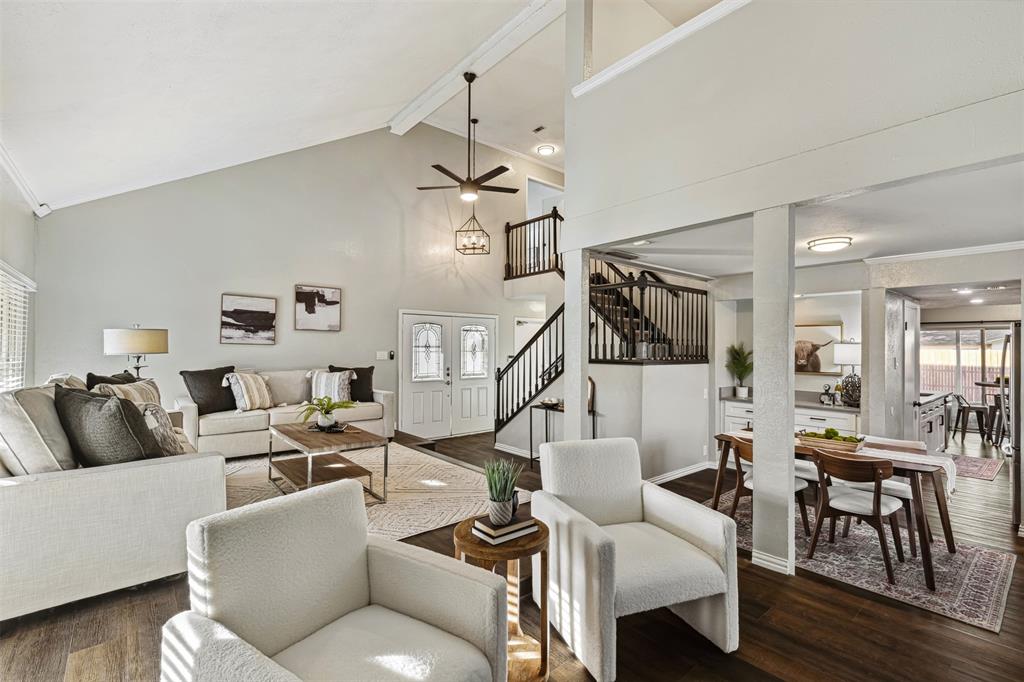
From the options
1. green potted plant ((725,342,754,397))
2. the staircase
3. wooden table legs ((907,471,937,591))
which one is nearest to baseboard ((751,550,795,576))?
wooden table legs ((907,471,937,591))

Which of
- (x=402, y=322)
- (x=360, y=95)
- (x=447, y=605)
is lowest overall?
(x=447, y=605)

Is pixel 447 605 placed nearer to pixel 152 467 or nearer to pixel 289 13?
pixel 152 467

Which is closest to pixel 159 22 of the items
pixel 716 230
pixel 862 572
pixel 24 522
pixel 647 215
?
pixel 24 522

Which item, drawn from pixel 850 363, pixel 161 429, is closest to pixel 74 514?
pixel 161 429

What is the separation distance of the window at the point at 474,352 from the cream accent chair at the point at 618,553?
535 cm

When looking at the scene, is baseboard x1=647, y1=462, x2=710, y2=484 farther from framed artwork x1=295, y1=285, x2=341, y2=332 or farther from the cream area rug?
framed artwork x1=295, y1=285, x2=341, y2=332

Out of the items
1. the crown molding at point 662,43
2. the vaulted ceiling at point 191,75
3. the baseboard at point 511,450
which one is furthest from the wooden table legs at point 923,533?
the vaulted ceiling at point 191,75

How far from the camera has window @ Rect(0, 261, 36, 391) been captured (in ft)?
12.6

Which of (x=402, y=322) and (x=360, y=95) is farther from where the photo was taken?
(x=402, y=322)

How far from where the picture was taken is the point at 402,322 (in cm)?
728

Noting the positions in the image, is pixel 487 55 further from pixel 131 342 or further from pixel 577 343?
pixel 131 342

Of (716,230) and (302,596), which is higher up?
(716,230)

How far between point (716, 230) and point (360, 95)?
13.0 feet

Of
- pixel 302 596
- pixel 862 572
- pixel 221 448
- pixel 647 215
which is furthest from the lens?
pixel 221 448
